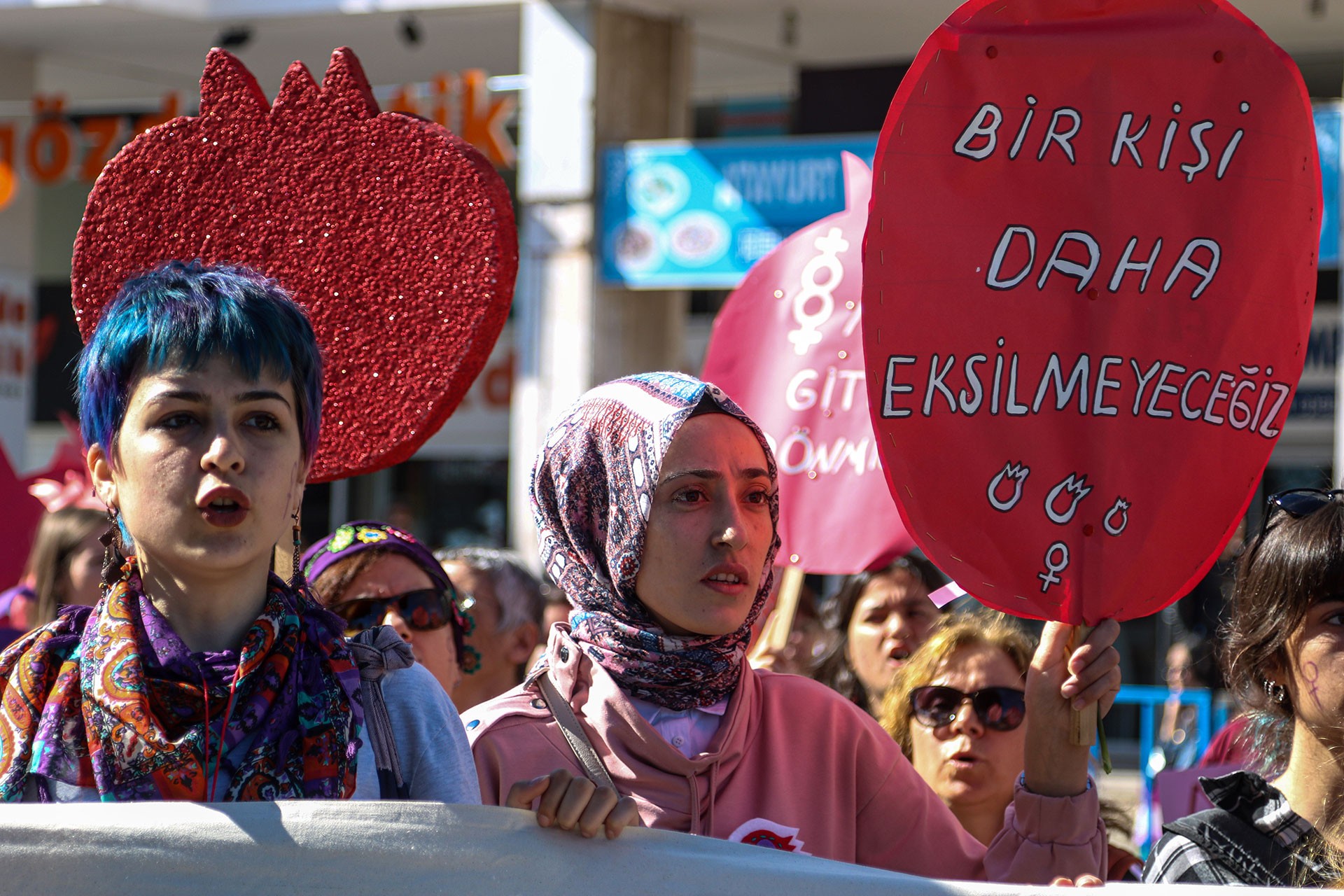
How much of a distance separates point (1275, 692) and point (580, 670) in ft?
3.48

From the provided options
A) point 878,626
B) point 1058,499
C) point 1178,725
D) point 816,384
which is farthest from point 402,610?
point 1178,725

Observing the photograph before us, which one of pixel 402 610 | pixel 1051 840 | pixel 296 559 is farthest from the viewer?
pixel 402 610

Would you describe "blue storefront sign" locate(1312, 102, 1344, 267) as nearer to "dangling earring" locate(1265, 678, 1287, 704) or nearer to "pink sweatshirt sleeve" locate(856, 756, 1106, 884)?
"dangling earring" locate(1265, 678, 1287, 704)

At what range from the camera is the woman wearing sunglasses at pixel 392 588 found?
3.23 m

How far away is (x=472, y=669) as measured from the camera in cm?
360

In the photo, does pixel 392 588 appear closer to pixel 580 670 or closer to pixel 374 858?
pixel 580 670

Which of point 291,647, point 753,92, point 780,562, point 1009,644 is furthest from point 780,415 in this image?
point 753,92

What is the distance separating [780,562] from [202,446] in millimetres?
1771

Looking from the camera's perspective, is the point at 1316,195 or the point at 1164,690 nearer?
the point at 1316,195

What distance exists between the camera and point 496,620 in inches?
159

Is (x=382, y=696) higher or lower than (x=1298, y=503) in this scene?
lower

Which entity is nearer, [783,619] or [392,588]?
[392,588]

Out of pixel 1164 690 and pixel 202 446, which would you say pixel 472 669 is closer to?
pixel 202 446

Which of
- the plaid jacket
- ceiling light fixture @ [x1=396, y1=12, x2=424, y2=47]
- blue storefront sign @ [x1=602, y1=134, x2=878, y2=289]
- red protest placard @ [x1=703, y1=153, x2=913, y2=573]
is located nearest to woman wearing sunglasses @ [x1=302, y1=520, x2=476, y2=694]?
red protest placard @ [x1=703, y1=153, x2=913, y2=573]
